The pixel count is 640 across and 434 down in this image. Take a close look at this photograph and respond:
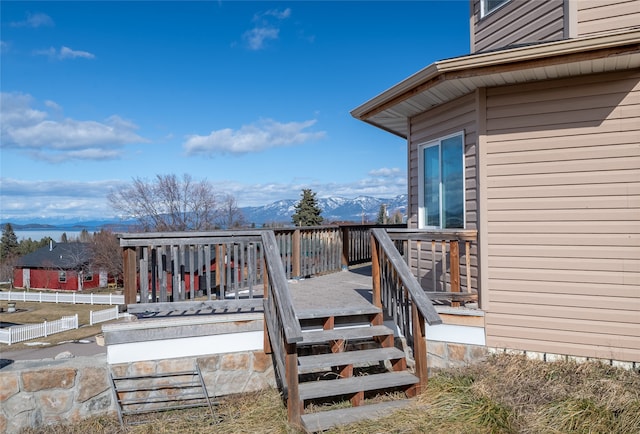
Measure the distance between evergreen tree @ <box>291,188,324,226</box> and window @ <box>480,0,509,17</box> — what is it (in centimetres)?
2756

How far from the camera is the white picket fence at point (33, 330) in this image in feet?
61.8

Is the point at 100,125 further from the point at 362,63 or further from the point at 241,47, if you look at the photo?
the point at 362,63

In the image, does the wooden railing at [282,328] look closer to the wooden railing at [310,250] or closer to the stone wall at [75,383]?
the stone wall at [75,383]

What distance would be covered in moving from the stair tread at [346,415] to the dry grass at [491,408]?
91mm

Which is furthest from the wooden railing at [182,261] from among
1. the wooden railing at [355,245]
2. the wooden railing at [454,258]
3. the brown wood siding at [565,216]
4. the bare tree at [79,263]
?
the bare tree at [79,263]

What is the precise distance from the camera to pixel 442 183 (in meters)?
5.69

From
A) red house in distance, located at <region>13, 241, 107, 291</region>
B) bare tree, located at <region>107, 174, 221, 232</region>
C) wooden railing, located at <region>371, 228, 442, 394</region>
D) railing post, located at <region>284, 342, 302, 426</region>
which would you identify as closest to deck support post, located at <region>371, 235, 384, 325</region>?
wooden railing, located at <region>371, 228, 442, 394</region>

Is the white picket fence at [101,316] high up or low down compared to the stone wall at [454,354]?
down

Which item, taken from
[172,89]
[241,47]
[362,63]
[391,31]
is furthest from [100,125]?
[391,31]

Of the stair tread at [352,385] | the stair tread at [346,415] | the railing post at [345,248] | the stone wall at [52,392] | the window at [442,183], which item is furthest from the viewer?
the railing post at [345,248]

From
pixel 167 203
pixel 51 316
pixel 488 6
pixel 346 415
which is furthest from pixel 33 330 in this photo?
pixel 488 6

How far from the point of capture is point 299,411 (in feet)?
11.3

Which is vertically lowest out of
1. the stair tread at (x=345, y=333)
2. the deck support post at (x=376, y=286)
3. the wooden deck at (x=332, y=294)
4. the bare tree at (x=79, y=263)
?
the bare tree at (x=79, y=263)

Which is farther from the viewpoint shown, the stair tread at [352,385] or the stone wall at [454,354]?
the stone wall at [454,354]
